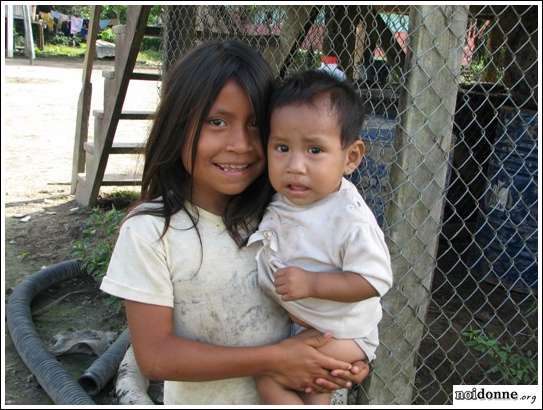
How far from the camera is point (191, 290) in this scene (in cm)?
147

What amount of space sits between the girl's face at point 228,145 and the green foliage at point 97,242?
2706 millimetres

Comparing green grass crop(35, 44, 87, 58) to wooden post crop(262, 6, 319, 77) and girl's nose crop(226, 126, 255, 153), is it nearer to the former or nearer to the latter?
wooden post crop(262, 6, 319, 77)

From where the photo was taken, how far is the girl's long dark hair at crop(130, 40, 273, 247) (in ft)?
4.66

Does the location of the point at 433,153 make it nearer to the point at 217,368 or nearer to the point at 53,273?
the point at 217,368

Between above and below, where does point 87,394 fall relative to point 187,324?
below

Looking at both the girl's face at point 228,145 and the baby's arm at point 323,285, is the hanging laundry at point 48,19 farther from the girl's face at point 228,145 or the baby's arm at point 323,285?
the baby's arm at point 323,285

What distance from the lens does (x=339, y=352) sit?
4.75 ft

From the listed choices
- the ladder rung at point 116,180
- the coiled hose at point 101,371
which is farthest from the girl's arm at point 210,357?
the ladder rung at point 116,180

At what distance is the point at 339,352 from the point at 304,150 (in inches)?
18.6

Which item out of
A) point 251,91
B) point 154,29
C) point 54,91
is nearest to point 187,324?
point 251,91

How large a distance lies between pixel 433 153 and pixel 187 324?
1.25 meters

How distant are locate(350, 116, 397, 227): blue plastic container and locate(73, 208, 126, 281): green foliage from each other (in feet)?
5.95

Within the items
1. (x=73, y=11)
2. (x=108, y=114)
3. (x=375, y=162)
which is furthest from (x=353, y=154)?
(x=73, y=11)

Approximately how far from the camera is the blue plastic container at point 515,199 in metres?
3.64
